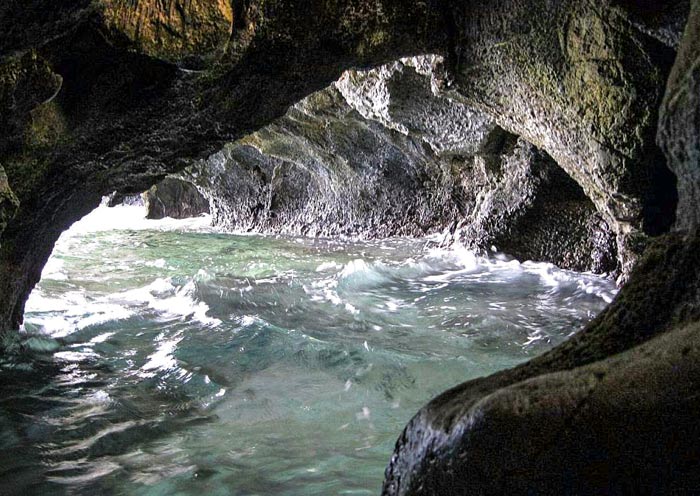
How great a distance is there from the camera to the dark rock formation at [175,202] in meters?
21.7

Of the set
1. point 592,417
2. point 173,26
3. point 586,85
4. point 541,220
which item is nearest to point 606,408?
point 592,417

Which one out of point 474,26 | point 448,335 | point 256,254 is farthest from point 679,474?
point 256,254

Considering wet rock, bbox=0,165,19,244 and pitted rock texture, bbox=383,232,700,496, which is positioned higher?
wet rock, bbox=0,165,19,244

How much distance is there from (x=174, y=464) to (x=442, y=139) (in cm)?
774

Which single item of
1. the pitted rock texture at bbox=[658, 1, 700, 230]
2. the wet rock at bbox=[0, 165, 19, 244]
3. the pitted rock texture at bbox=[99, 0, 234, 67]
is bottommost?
the wet rock at bbox=[0, 165, 19, 244]

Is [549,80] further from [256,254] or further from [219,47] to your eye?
[256,254]

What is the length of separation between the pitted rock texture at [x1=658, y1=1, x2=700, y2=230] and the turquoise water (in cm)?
177

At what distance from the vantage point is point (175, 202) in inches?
874

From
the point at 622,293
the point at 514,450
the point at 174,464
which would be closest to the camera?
the point at 514,450

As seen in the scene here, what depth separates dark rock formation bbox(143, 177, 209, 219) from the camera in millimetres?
21719

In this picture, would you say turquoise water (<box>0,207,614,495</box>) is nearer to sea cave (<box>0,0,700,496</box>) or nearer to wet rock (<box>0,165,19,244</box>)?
sea cave (<box>0,0,700,496</box>)

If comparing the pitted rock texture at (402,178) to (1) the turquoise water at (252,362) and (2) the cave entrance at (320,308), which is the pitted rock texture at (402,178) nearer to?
(2) the cave entrance at (320,308)

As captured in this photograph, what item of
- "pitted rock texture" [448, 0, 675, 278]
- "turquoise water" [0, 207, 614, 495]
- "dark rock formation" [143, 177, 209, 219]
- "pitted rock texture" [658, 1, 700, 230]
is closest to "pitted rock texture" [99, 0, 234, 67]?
"turquoise water" [0, 207, 614, 495]

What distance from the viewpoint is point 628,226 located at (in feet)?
17.1
